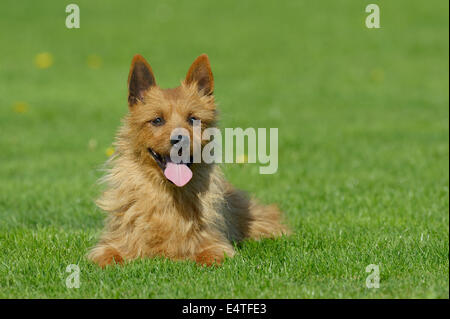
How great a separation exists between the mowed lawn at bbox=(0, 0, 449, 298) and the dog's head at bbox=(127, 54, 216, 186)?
452 mm

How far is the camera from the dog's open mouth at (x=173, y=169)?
19.7 feet

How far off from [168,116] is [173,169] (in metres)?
0.45

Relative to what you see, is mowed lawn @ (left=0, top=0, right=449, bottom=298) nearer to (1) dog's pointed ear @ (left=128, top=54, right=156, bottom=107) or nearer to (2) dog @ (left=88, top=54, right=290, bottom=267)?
(2) dog @ (left=88, top=54, right=290, bottom=267)

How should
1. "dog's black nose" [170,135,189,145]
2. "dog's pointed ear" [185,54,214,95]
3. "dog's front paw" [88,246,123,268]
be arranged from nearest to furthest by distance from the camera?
"dog's black nose" [170,135,189,145], "dog's front paw" [88,246,123,268], "dog's pointed ear" [185,54,214,95]

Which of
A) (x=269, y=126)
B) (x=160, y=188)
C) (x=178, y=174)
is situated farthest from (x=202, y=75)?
(x=269, y=126)

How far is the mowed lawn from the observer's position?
581 cm

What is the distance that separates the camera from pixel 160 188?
627cm

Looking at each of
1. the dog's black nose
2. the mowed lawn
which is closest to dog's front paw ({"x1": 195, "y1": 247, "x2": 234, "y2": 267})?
the mowed lawn

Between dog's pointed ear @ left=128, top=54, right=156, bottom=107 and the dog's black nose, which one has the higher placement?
dog's pointed ear @ left=128, top=54, right=156, bottom=107

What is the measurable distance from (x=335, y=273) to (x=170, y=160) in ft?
5.43

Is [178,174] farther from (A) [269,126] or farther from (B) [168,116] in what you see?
(A) [269,126]

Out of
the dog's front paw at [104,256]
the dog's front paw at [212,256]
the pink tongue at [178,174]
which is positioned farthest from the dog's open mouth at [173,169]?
the dog's front paw at [104,256]

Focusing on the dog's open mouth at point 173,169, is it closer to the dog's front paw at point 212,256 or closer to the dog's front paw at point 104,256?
the dog's front paw at point 212,256
